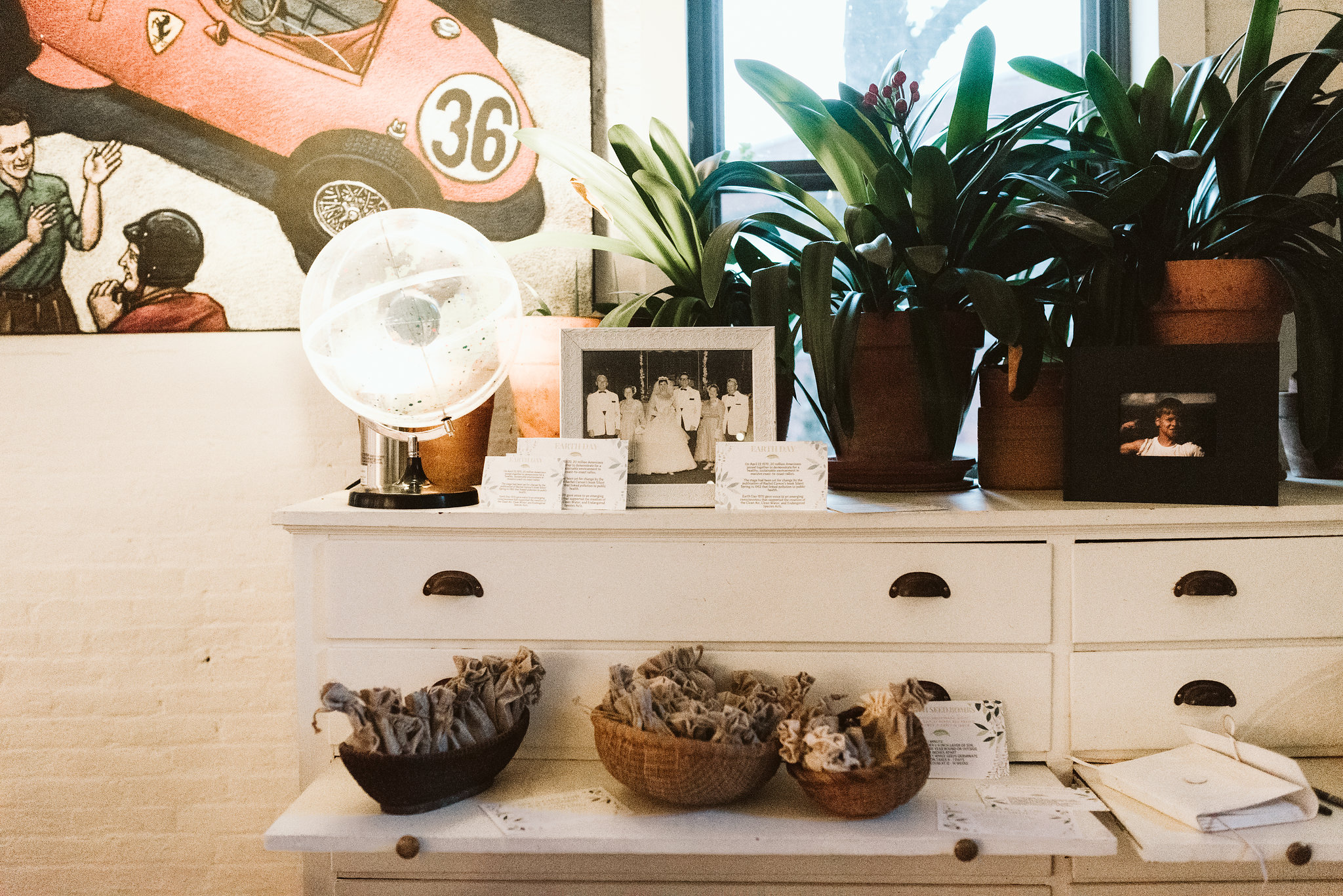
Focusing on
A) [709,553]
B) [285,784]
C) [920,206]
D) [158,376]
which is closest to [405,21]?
[158,376]

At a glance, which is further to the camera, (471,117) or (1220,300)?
(471,117)

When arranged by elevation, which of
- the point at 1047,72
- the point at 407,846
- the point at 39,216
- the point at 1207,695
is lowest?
the point at 407,846

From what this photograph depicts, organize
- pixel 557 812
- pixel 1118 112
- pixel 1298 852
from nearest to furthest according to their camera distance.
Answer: pixel 1298 852 → pixel 557 812 → pixel 1118 112

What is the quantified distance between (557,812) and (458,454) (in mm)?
584

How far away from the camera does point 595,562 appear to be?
112cm

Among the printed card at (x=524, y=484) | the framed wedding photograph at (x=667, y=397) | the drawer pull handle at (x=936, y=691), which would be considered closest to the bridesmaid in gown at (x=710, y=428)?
the framed wedding photograph at (x=667, y=397)

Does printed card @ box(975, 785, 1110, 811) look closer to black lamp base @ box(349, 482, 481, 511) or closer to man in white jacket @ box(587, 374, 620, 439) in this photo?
man in white jacket @ box(587, 374, 620, 439)

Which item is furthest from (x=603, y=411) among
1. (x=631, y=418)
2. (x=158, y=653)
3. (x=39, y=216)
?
(x=39, y=216)

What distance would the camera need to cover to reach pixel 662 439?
1.18 metres

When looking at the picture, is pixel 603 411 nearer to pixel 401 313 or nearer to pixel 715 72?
pixel 401 313

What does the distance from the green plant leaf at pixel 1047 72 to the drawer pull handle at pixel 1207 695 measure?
1.02 metres

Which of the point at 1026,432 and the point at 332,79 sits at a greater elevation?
the point at 332,79

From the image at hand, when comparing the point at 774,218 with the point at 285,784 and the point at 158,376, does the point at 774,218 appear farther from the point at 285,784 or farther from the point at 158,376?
the point at 285,784

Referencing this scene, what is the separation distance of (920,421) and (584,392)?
0.53 meters
